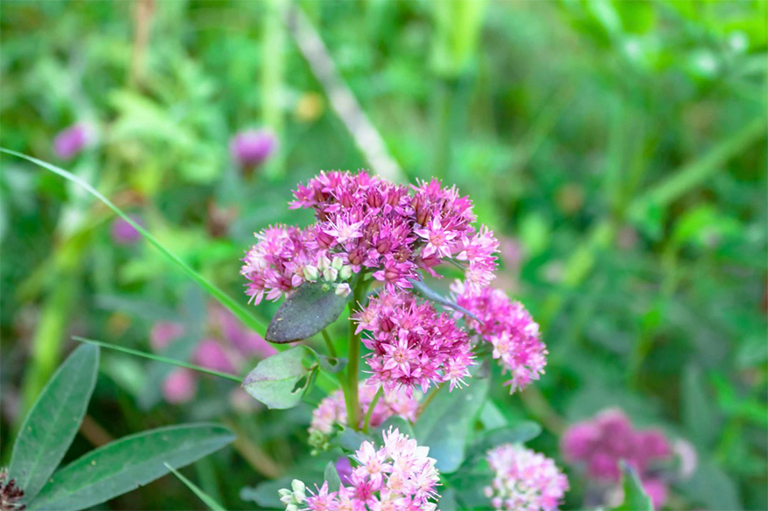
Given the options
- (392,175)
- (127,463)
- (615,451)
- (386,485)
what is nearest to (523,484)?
(386,485)

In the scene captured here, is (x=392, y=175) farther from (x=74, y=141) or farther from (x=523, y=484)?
(x=523, y=484)

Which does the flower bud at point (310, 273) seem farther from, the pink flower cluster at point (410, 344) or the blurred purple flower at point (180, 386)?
the blurred purple flower at point (180, 386)

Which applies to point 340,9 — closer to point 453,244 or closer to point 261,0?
point 261,0

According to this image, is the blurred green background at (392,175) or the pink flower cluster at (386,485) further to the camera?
the blurred green background at (392,175)

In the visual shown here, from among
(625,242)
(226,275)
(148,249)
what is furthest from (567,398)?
(148,249)

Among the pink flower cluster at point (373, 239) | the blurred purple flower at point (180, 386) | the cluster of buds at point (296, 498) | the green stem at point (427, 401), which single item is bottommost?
the cluster of buds at point (296, 498)

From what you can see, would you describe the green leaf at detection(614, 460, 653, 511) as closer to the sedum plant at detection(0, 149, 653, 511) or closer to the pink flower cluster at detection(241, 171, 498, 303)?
the sedum plant at detection(0, 149, 653, 511)

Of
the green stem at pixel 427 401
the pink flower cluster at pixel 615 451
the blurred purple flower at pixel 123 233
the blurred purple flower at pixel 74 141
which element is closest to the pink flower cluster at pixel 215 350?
the blurred purple flower at pixel 123 233
